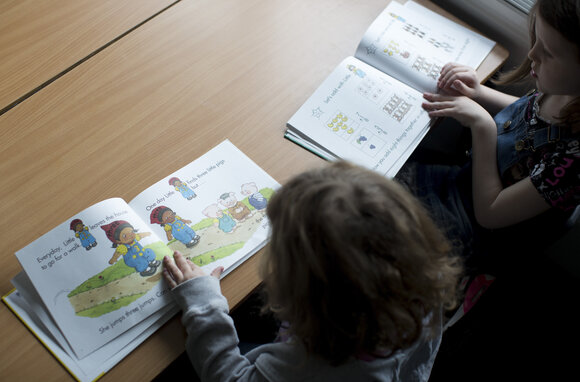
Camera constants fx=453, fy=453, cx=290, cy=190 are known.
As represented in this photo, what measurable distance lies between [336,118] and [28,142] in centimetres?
62

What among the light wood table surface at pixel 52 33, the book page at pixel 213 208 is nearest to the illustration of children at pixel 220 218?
the book page at pixel 213 208

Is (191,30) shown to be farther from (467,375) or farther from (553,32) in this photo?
(467,375)

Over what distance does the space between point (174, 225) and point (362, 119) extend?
1.47 ft

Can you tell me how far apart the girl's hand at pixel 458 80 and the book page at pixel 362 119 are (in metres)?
0.07

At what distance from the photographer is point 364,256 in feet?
1.83

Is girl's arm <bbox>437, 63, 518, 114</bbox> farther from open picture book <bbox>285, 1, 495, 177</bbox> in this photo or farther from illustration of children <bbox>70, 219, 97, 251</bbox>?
illustration of children <bbox>70, 219, 97, 251</bbox>

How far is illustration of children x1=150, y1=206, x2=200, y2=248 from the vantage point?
80 centimetres

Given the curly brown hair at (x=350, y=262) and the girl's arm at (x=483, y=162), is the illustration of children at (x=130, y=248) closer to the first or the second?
the curly brown hair at (x=350, y=262)

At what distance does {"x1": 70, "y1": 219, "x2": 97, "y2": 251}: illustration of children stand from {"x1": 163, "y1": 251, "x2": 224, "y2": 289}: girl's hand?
0.13 meters

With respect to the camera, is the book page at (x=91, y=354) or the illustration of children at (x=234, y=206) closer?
the book page at (x=91, y=354)

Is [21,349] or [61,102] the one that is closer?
[21,349]

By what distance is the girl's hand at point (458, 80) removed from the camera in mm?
1015

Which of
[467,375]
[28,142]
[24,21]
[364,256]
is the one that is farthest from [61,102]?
[467,375]

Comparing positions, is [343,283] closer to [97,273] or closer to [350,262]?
[350,262]
